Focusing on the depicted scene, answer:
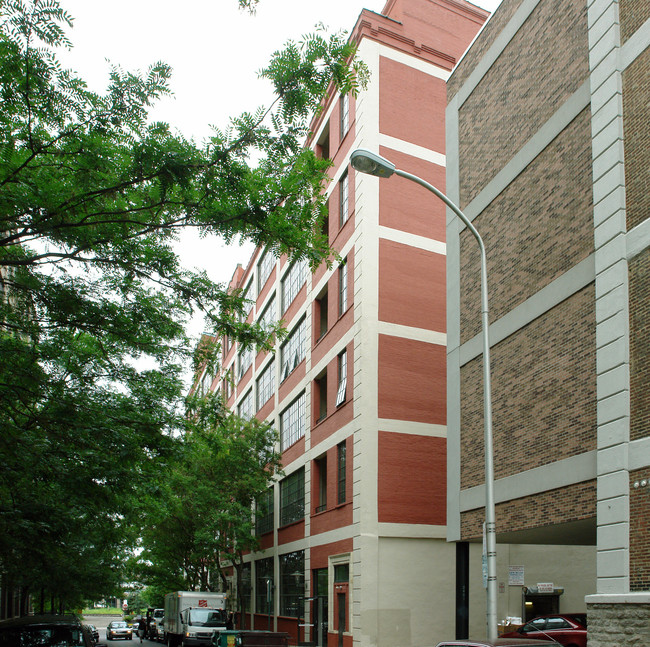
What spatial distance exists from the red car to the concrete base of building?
8222 millimetres

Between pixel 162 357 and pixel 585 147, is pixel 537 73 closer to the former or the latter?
pixel 585 147

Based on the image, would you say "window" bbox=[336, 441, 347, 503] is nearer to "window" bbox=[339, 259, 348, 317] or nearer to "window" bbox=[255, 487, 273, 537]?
"window" bbox=[339, 259, 348, 317]

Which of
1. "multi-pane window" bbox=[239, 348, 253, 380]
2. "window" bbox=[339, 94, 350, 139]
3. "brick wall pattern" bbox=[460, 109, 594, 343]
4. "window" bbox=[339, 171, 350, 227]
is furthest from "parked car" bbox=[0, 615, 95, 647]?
"multi-pane window" bbox=[239, 348, 253, 380]

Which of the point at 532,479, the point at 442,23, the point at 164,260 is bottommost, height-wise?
the point at 532,479

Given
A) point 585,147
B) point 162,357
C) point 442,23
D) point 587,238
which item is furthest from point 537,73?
point 442,23

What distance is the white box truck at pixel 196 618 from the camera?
33.3 m

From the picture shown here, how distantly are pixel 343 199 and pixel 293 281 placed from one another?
911 cm

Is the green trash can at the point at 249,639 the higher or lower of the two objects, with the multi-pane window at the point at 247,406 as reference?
lower

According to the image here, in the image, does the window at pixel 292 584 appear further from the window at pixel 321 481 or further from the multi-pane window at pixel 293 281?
the multi-pane window at pixel 293 281

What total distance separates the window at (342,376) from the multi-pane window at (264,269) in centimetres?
1672

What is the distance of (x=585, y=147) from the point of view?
644 inches

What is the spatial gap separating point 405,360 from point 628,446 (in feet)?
48.0

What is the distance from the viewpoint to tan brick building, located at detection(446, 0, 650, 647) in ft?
45.2

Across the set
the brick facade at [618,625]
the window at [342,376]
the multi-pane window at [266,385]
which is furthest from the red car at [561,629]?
the multi-pane window at [266,385]
